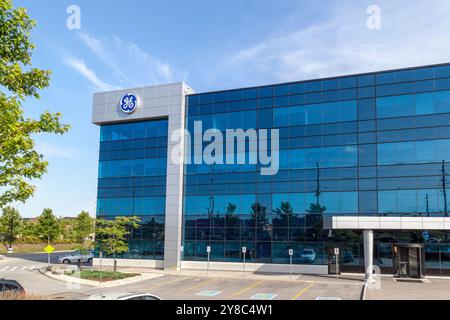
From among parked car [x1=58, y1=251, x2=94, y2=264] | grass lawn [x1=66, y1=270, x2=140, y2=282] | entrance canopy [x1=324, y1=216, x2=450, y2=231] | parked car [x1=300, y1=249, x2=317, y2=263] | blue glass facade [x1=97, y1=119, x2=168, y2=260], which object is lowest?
parked car [x1=58, y1=251, x2=94, y2=264]

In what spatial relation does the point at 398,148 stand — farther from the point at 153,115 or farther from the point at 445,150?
the point at 153,115

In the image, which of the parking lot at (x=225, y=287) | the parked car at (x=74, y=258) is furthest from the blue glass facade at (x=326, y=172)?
the parked car at (x=74, y=258)

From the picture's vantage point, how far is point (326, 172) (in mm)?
40062

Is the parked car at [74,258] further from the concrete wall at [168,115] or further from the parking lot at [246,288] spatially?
the parking lot at [246,288]

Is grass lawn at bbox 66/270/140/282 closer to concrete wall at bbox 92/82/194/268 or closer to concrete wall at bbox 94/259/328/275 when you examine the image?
concrete wall at bbox 94/259/328/275

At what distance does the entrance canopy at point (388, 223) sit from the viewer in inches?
1344

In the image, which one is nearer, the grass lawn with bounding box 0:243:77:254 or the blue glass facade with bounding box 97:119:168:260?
the blue glass facade with bounding box 97:119:168:260

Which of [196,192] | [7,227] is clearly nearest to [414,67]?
[196,192]

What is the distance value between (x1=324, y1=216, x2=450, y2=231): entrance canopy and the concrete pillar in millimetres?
590

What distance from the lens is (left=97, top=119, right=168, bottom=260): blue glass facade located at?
45.8 m

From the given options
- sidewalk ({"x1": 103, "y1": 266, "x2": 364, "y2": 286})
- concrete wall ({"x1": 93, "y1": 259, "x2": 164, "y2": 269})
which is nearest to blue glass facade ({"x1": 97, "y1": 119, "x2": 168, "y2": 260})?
concrete wall ({"x1": 93, "y1": 259, "x2": 164, "y2": 269})

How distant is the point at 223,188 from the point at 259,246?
671cm

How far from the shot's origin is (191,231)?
146 ft
